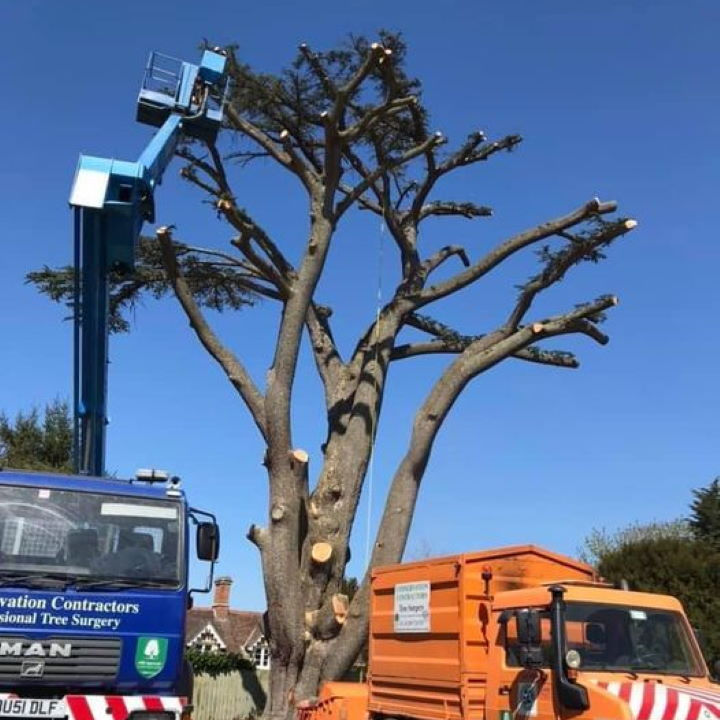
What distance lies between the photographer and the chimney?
160 feet

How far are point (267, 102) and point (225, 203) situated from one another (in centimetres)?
367

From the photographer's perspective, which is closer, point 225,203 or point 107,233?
point 107,233

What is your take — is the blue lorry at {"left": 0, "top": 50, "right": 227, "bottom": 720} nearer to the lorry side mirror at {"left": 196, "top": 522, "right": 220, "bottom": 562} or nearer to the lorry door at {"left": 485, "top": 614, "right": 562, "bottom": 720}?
the lorry side mirror at {"left": 196, "top": 522, "right": 220, "bottom": 562}

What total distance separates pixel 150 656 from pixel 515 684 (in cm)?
A: 329

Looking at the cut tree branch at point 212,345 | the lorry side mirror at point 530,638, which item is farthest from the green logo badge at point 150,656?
the cut tree branch at point 212,345

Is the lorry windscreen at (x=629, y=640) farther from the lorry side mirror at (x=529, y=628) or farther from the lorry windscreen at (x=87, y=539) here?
the lorry windscreen at (x=87, y=539)

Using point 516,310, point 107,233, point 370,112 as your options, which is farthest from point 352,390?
point 107,233

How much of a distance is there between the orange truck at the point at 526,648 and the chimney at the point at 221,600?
39.1m

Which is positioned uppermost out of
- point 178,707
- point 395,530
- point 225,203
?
point 225,203

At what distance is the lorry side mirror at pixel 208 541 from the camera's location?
29.7ft

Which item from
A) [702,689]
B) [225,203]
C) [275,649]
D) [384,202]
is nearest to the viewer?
[702,689]

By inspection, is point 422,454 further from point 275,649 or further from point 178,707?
point 178,707

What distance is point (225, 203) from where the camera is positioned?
52.8ft

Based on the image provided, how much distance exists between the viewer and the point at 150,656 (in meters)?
8.13
